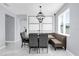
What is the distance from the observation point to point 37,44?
4488mm

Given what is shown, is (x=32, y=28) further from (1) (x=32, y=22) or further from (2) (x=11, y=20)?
(2) (x=11, y=20)

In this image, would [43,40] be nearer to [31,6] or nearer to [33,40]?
[33,40]

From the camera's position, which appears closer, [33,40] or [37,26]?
[33,40]

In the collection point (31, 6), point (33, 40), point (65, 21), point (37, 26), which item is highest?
point (31, 6)

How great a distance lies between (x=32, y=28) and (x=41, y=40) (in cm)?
518

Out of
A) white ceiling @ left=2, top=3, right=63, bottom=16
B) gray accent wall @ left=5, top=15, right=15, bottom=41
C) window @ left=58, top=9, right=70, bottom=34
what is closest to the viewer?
white ceiling @ left=2, top=3, right=63, bottom=16

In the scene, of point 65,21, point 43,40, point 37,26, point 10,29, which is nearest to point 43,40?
point 43,40

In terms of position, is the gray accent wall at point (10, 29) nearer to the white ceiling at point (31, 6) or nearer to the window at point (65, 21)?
the white ceiling at point (31, 6)

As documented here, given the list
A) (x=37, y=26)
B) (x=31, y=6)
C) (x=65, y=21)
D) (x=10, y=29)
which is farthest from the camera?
(x=37, y=26)

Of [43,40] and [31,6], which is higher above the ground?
[31,6]

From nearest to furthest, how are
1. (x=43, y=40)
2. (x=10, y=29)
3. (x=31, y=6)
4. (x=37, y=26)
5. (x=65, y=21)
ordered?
(x=43, y=40), (x=31, y=6), (x=65, y=21), (x=10, y=29), (x=37, y=26)

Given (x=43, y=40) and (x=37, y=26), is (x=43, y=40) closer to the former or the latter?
(x=43, y=40)

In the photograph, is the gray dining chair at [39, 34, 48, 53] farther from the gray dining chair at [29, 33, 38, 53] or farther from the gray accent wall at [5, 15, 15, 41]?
the gray accent wall at [5, 15, 15, 41]

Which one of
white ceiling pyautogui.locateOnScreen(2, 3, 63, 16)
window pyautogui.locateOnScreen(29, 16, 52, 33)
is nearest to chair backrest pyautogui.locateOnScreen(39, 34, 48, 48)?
white ceiling pyautogui.locateOnScreen(2, 3, 63, 16)
